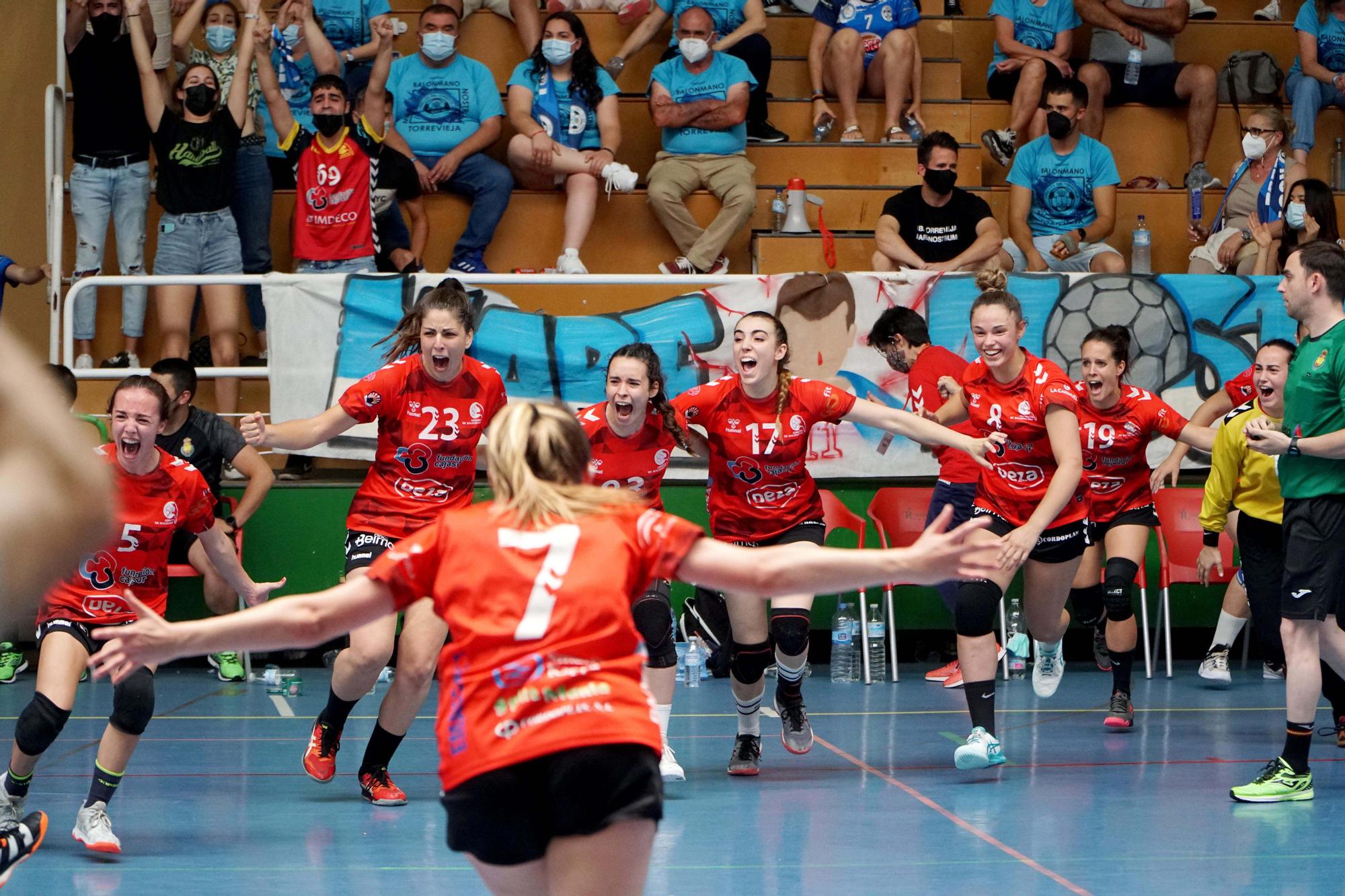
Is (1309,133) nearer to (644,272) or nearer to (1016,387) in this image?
(644,272)

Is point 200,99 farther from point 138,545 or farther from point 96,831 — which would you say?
point 96,831

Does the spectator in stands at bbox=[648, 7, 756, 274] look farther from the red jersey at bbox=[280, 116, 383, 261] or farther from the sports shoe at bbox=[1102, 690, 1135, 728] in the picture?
the sports shoe at bbox=[1102, 690, 1135, 728]

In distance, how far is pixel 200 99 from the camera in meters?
10.6

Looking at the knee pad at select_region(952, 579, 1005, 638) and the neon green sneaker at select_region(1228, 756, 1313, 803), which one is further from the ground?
the knee pad at select_region(952, 579, 1005, 638)

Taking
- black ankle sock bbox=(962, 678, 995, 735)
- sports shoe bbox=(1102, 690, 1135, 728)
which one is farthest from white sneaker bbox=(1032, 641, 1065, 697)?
black ankle sock bbox=(962, 678, 995, 735)

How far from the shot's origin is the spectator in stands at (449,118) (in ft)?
38.0

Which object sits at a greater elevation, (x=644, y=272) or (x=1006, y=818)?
(x=644, y=272)

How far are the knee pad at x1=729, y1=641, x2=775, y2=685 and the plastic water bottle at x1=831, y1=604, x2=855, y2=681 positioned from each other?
127 inches

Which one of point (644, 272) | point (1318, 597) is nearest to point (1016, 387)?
point (1318, 597)

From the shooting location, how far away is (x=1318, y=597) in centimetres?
600

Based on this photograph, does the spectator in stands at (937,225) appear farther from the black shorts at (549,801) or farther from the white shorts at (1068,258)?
the black shorts at (549,801)

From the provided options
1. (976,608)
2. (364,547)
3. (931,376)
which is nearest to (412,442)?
(364,547)

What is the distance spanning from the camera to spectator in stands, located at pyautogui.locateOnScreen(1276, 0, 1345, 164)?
12.6 metres

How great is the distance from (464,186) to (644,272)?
5.19ft
